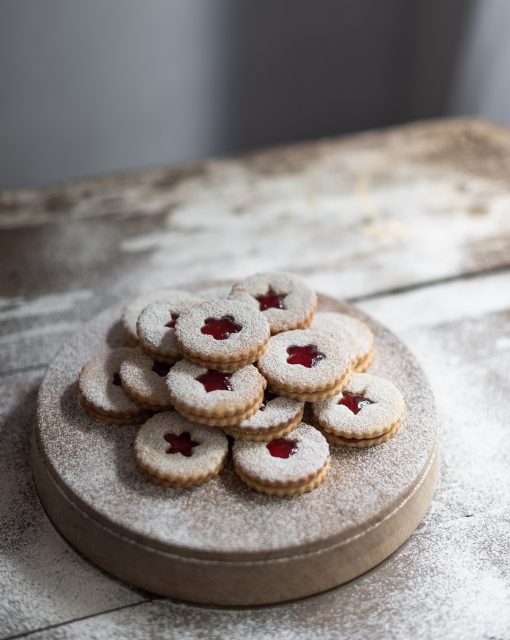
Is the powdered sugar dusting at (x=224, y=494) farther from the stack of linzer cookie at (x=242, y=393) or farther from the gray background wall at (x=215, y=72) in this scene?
the gray background wall at (x=215, y=72)

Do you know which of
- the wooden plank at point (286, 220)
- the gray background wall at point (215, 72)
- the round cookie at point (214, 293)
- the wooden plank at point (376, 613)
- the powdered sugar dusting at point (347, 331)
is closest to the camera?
the wooden plank at point (376, 613)

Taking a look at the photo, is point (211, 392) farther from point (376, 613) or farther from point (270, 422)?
point (376, 613)

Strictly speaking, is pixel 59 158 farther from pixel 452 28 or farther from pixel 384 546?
pixel 384 546

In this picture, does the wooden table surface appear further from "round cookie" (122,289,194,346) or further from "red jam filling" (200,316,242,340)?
"red jam filling" (200,316,242,340)

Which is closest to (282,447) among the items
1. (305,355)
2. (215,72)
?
(305,355)

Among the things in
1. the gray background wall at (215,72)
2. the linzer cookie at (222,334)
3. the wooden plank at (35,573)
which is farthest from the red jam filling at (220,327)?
the gray background wall at (215,72)
